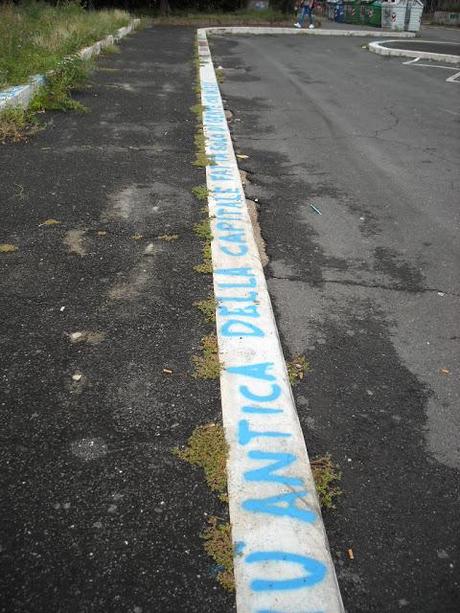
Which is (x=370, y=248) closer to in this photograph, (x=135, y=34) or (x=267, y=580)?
(x=267, y=580)

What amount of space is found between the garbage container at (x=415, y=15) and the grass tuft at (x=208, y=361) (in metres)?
29.0

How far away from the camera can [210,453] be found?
2.18 m

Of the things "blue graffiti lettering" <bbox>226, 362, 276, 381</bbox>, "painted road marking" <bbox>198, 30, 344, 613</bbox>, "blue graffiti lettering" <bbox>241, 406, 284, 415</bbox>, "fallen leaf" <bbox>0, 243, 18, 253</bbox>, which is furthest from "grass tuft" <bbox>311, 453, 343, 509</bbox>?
"fallen leaf" <bbox>0, 243, 18, 253</bbox>

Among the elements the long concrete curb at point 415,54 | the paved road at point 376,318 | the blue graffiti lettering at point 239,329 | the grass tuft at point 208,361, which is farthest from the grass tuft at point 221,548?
the long concrete curb at point 415,54

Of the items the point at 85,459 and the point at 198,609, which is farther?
the point at 85,459

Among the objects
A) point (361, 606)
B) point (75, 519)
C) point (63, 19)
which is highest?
point (63, 19)

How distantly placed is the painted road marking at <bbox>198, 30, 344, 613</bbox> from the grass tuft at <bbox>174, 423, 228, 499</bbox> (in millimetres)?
33

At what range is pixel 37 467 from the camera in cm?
207

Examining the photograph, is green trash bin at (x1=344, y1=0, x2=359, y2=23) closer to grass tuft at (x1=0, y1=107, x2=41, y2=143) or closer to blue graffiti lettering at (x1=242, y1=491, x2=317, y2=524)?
grass tuft at (x1=0, y1=107, x2=41, y2=143)

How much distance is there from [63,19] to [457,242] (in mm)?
14809

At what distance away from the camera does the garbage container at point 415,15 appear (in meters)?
25.1

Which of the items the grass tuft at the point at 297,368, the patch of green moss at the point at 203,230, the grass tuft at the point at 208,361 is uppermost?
the patch of green moss at the point at 203,230

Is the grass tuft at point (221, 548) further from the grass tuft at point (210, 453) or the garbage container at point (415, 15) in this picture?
the garbage container at point (415, 15)

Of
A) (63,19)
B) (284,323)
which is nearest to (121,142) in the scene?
(284,323)
